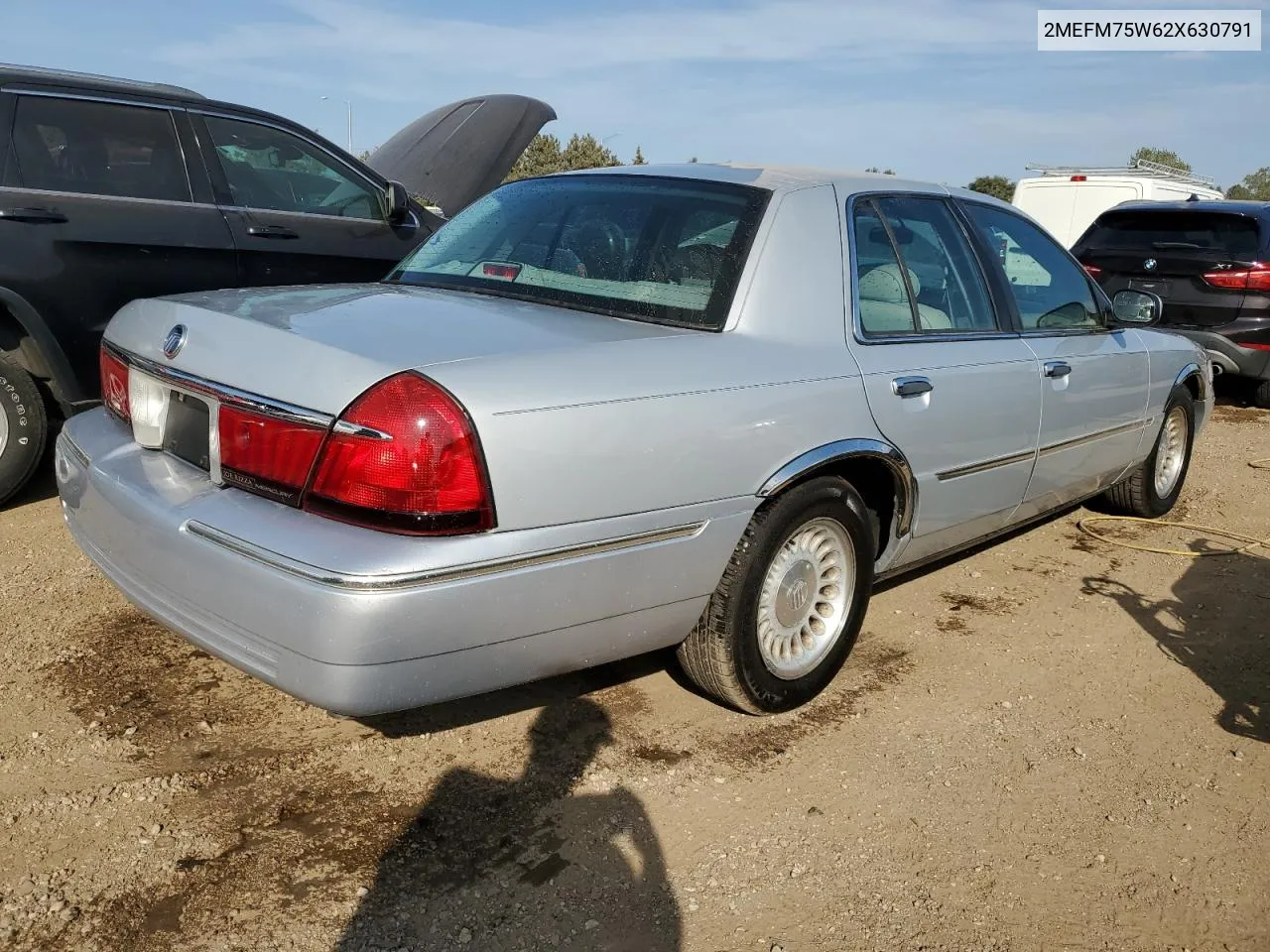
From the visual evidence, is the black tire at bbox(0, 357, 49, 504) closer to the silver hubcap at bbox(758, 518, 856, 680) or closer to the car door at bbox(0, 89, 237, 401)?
the car door at bbox(0, 89, 237, 401)

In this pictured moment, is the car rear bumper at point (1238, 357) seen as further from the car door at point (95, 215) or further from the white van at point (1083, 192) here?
the car door at point (95, 215)

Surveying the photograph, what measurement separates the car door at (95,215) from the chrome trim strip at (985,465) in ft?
11.1

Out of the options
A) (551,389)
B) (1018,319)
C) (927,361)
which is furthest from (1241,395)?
(551,389)

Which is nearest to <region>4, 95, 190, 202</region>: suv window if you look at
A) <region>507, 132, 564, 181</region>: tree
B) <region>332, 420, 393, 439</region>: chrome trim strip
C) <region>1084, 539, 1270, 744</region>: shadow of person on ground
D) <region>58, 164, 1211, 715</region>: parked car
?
<region>58, 164, 1211, 715</region>: parked car

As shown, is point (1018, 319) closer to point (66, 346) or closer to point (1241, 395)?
point (66, 346)

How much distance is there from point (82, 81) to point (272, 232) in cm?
99

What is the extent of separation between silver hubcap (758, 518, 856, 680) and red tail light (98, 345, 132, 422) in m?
1.81

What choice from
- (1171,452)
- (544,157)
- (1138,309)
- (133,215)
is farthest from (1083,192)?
(544,157)

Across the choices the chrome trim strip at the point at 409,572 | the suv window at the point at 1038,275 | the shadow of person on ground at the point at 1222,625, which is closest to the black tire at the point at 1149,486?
the shadow of person on ground at the point at 1222,625

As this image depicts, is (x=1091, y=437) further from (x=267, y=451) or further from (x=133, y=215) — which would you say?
(x=133, y=215)

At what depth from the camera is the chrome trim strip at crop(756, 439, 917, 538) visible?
2.90m

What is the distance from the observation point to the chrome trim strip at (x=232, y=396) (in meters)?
2.35

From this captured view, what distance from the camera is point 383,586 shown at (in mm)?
2221

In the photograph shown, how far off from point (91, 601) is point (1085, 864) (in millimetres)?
3197
